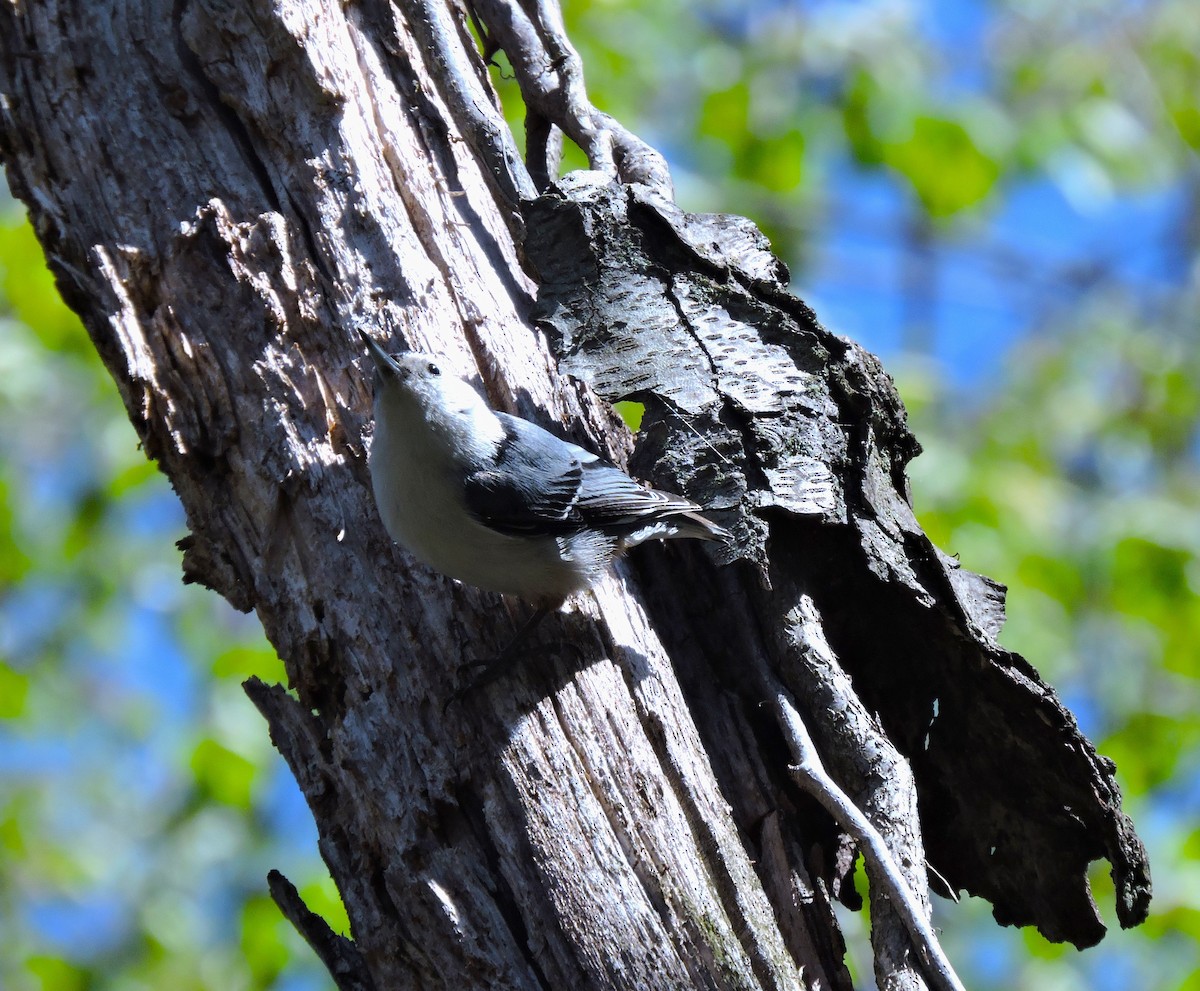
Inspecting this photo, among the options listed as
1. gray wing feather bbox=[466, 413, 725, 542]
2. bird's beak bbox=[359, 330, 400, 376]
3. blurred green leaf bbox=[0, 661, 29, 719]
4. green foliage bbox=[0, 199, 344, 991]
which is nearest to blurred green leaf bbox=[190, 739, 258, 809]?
green foliage bbox=[0, 199, 344, 991]

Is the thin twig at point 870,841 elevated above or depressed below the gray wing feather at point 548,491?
below

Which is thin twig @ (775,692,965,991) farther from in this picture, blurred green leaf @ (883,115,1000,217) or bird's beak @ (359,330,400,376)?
blurred green leaf @ (883,115,1000,217)

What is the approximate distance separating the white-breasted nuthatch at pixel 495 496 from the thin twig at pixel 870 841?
45 centimetres

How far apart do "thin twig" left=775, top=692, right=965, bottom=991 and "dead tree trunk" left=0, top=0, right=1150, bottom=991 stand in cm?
3

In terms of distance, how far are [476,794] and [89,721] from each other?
20.5 ft

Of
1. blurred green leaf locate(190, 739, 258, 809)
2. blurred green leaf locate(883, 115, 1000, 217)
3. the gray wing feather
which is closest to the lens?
the gray wing feather

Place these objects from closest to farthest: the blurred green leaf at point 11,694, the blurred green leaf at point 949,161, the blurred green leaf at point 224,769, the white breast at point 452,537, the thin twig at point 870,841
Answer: the thin twig at point 870,841
the white breast at point 452,537
the blurred green leaf at point 224,769
the blurred green leaf at point 949,161
the blurred green leaf at point 11,694

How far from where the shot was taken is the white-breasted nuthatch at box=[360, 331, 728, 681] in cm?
233

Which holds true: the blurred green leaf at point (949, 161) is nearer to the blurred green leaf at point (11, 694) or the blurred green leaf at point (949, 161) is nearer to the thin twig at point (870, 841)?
the thin twig at point (870, 841)

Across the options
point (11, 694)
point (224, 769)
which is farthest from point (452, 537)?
point (11, 694)

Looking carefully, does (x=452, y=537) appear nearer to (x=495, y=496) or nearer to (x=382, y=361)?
(x=495, y=496)

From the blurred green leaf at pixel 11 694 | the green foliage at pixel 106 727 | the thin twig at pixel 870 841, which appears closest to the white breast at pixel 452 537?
the thin twig at pixel 870 841

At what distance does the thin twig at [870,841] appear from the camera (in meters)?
1.99

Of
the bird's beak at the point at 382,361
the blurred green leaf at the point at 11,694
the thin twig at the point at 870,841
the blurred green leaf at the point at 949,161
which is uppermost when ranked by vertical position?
the blurred green leaf at the point at 949,161
